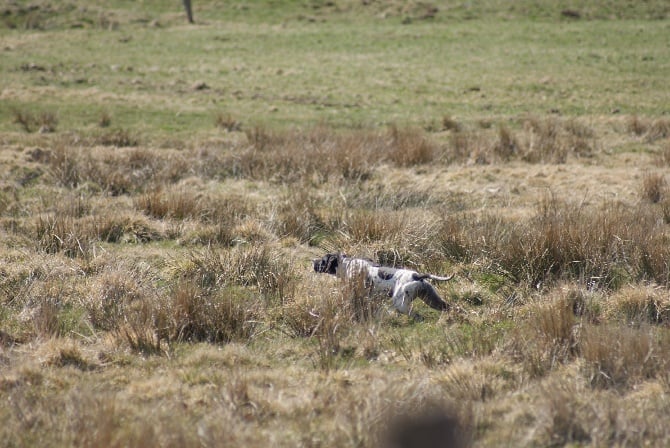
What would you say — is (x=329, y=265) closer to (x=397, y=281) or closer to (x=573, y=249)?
(x=397, y=281)

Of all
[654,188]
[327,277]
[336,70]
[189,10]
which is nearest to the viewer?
[327,277]

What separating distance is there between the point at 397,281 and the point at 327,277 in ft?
2.62

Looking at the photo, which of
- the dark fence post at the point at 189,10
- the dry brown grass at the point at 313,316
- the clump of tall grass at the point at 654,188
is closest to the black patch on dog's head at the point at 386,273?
the dry brown grass at the point at 313,316

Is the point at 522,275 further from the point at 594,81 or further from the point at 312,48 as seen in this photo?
the point at 312,48

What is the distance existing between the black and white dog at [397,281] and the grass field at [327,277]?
134 millimetres

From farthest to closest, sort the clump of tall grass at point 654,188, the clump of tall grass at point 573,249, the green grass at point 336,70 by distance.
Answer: the green grass at point 336,70, the clump of tall grass at point 654,188, the clump of tall grass at point 573,249

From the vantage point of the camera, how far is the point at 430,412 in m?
4.24

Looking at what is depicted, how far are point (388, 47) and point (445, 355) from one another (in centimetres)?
2168

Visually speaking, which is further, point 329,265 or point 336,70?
point 336,70

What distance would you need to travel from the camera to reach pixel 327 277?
6.58m

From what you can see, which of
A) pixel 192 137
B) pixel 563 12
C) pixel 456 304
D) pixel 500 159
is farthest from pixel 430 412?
pixel 563 12

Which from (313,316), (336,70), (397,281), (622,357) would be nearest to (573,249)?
(397,281)

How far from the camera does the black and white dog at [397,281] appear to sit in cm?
589

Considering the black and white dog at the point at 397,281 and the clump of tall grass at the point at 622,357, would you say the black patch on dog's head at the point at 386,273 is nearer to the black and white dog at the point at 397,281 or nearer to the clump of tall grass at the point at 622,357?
the black and white dog at the point at 397,281
